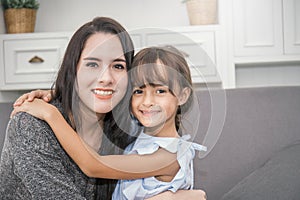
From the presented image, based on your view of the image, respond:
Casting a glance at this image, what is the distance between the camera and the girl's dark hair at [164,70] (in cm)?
107

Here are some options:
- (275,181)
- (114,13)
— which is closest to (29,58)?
(114,13)

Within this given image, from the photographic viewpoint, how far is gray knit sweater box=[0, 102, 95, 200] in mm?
1264

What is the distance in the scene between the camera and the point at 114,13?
139 inches

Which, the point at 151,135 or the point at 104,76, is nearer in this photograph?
the point at 104,76

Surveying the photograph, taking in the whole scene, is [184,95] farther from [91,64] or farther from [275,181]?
[275,181]

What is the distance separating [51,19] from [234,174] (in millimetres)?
1948

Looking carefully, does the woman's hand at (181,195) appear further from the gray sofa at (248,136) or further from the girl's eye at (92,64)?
the gray sofa at (248,136)

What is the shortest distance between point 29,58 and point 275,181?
6.03 feet

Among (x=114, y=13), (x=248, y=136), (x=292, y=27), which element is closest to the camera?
(x=248, y=136)

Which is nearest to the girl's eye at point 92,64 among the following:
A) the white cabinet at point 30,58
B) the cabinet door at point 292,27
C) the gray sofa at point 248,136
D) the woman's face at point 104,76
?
the woman's face at point 104,76

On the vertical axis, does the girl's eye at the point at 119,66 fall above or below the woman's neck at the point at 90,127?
above

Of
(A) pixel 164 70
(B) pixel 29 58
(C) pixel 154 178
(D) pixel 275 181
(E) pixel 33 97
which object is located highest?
A: (A) pixel 164 70

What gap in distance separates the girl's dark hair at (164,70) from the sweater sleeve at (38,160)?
34cm

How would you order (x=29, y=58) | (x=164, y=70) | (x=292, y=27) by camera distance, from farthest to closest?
(x=29, y=58) < (x=292, y=27) < (x=164, y=70)
